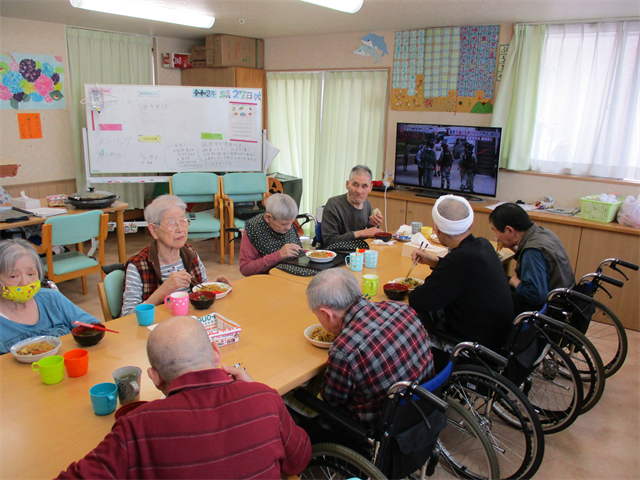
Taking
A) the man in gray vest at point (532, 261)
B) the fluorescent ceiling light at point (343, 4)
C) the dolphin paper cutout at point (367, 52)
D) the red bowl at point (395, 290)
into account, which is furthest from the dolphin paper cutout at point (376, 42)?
the red bowl at point (395, 290)

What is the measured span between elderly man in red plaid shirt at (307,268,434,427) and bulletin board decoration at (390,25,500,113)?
3.65 metres

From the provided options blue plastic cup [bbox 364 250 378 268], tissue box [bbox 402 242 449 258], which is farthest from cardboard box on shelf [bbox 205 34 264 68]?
blue plastic cup [bbox 364 250 378 268]

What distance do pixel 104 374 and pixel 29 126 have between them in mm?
4648

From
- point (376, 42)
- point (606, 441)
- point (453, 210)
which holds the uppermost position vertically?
point (376, 42)

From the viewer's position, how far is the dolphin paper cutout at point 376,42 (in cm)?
516

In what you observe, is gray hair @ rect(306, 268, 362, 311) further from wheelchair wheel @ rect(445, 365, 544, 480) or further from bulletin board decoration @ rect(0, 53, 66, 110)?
bulletin board decoration @ rect(0, 53, 66, 110)

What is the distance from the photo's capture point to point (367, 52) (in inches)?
208

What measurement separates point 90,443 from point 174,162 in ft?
14.8

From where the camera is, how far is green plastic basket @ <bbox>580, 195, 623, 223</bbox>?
3.86m

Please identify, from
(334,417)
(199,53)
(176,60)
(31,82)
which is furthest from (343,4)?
(31,82)

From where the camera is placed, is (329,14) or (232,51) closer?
(329,14)

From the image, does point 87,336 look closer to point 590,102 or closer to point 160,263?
point 160,263

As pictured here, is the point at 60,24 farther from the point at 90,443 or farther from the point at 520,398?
the point at 520,398

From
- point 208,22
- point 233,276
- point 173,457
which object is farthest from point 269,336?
point 208,22
